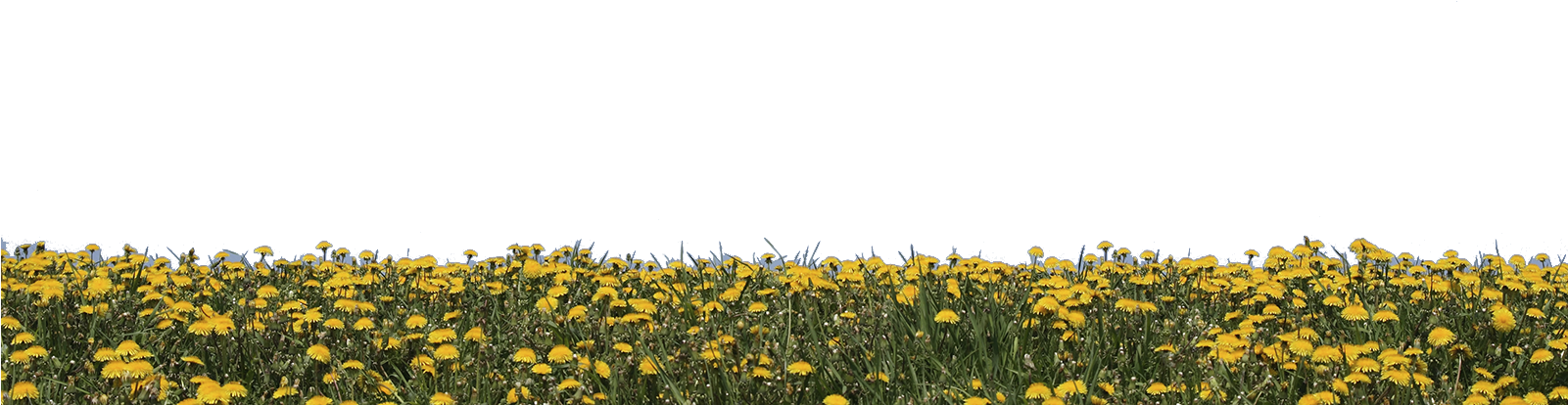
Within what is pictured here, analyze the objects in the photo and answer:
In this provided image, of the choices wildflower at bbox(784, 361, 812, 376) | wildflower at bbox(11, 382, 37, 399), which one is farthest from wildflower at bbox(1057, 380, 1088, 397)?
wildflower at bbox(11, 382, 37, 399)

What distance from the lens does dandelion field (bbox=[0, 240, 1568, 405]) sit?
15.0 ft

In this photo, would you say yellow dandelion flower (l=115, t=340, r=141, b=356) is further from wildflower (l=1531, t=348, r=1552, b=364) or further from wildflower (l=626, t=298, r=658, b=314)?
wildflower (l=1531, t=348, r=1552, b=364)

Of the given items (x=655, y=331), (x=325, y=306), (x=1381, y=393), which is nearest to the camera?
(x=1381, y=393)

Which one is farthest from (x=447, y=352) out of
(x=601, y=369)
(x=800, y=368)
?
(x=800, y=368)

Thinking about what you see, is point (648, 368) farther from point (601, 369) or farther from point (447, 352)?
point (447, 352)

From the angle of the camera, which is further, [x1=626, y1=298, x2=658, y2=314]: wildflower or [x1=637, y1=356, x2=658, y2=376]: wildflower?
[x1=626, y1=298, x2=658, y2=314]: wildflower

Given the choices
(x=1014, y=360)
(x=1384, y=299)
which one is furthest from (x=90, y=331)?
(x=1384, y=299)

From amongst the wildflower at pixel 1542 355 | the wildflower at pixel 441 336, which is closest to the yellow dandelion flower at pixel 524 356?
the wildflower at pixel 441 336

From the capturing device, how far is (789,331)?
16.6 ft

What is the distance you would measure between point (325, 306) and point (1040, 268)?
3.40m

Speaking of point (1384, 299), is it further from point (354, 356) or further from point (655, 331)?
point (354, 356)

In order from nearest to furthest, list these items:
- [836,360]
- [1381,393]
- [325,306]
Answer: [1381,393]
[836,360]
[325,306]

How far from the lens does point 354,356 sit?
199 inches

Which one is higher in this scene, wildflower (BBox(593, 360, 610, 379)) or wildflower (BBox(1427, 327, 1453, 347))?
wildflower (BBox(1427, 327, 1453, 347))
